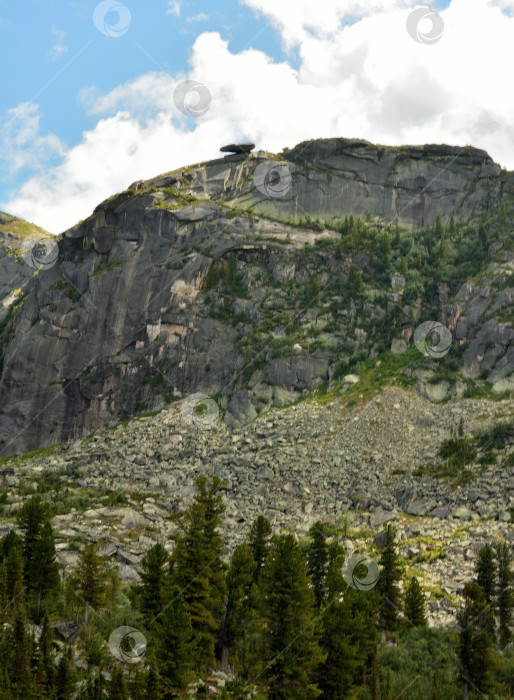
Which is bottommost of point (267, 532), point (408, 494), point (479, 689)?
point (479, 689)

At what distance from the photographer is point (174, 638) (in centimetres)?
3303

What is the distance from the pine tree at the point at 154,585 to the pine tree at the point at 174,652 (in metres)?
8.53

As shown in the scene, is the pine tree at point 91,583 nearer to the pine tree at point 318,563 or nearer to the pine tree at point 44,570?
the pine tree at point 44,570

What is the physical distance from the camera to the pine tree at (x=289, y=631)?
111 ft

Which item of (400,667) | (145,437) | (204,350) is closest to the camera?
(400,667)

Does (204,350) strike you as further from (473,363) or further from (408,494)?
(408,494)

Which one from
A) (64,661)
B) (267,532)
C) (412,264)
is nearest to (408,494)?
(267,532)

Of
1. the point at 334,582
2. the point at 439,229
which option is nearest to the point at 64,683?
the point at 334,582

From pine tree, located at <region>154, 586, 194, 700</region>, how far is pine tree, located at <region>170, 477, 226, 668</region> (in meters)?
3.95

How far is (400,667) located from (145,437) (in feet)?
214

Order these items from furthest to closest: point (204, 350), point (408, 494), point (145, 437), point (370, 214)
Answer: point (370, 214) → point (204, 350) → point (145, 437) → point (408, 494)

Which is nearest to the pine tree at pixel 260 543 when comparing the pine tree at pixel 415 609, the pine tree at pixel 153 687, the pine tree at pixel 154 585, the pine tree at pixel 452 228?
the pine tree at pixel 154 585

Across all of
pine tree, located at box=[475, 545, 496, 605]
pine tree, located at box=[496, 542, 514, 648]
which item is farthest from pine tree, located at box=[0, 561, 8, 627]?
pine tree, located at box=[475, 545, 496, 605]

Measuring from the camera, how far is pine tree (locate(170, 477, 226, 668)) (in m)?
38.8
